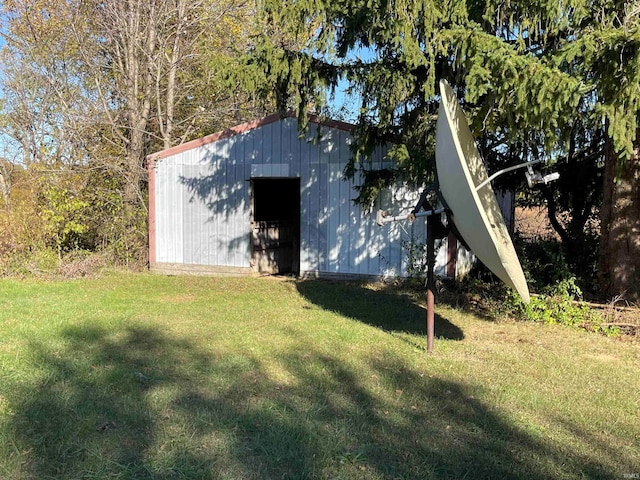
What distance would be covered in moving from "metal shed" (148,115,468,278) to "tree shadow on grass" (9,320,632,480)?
5.23 meters

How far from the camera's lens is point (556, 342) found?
621 cm

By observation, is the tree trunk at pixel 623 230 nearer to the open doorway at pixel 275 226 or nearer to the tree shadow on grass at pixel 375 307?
the tree shadow on grass at pixel 375 307

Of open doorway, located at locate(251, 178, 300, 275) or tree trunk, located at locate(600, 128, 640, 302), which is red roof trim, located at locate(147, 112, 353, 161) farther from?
tree trunk, located at locate(600, 128, 640, 302)

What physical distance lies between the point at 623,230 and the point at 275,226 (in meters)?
7.74

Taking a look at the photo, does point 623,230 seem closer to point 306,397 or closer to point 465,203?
point 465,203

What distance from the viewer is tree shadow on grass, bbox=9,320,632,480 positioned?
10.3ft

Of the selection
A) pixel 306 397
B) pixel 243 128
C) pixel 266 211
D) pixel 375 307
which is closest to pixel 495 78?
pixel 306 397

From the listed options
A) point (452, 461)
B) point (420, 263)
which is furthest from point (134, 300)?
point (452, 461)

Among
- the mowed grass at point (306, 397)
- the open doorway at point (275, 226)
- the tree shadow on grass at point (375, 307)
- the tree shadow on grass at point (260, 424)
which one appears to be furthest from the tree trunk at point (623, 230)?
the open doorway at point (275, 226)

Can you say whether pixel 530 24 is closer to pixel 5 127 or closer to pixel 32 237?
pixel 32 237

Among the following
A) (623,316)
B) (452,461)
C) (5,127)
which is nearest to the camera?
(452,461)

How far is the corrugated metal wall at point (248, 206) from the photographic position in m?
10.3

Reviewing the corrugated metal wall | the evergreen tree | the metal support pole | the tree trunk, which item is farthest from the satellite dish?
the corrugated metal wall

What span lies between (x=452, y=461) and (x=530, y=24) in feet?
17.0
